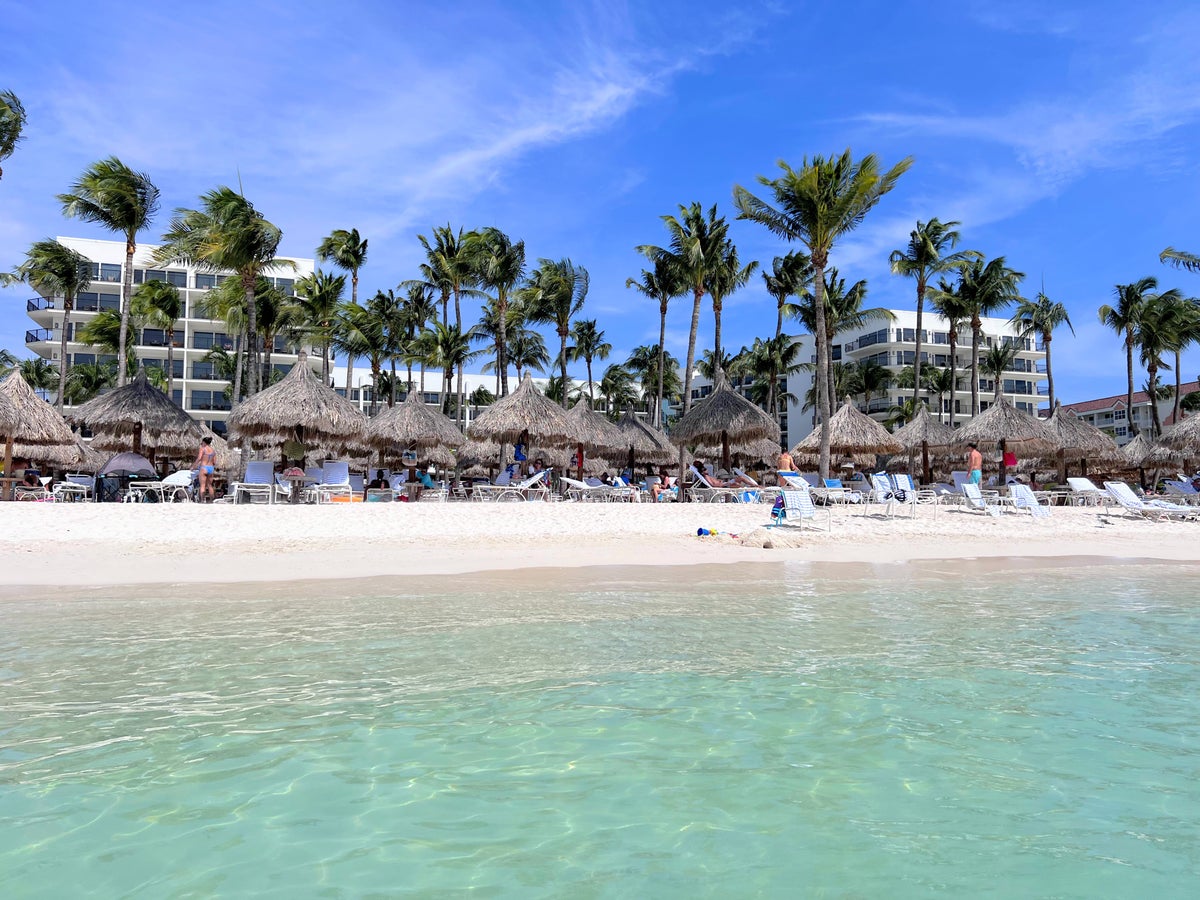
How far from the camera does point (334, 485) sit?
18125mm

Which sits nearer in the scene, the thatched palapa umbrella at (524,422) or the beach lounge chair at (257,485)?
the beach lounge chair at (257,485)

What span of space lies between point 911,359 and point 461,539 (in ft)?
207

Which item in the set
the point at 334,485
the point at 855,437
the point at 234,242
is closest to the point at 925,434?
the point at 855,437

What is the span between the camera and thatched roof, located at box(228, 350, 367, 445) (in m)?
18.1

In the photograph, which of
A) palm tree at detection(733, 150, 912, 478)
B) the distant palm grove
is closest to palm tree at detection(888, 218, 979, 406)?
the distant palm grove

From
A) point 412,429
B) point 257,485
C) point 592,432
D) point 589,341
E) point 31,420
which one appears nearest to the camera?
point 257,485

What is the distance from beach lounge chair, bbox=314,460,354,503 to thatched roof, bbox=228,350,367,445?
2.68 feet

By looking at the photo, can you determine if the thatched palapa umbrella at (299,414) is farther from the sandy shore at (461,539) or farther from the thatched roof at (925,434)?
the thatched roof at (925,434)

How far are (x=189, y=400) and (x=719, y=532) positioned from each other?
172ft

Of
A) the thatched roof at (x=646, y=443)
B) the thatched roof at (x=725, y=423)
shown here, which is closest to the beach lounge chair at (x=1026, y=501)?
the thatched roof at (x=725, y=423)

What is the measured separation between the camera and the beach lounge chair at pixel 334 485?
17266 mm

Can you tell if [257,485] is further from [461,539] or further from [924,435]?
[924,435]

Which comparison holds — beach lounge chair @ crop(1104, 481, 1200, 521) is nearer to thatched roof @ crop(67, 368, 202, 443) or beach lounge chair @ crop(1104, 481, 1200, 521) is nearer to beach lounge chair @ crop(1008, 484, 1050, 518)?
beach lounge chair @ crop(1008, 484, 1050, 518)

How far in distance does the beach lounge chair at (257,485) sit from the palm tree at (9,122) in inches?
513
